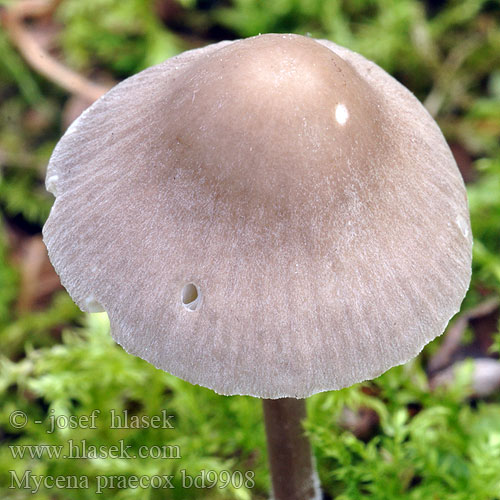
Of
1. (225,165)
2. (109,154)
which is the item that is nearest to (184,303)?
(225,165)

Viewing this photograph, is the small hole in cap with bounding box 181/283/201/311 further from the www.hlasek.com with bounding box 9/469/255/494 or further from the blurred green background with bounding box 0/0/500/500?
the www.hlasek.com with bounding box 9/469/255/494

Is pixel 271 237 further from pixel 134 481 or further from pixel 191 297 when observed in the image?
pixel 134 481

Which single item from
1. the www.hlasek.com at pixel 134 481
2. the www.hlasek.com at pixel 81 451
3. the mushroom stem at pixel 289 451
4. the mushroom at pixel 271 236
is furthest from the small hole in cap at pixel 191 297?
the www.hlasek.com at pixel 81 451

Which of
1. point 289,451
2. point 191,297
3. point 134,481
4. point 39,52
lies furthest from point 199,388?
point 39,52

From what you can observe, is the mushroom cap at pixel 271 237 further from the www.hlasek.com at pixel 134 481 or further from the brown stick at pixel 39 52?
the brown stick at pixel 39 52

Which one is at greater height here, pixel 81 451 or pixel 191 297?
pixel 191 297

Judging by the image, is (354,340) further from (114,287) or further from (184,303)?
(114,287)

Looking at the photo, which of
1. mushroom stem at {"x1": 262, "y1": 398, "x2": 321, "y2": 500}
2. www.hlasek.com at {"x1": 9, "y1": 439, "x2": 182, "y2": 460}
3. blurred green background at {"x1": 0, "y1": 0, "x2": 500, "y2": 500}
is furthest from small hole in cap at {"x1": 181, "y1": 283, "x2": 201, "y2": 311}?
www.hlasek.com at {"x1": 9, "y1": 439, "x2": 182, "y2": 460}
